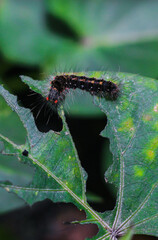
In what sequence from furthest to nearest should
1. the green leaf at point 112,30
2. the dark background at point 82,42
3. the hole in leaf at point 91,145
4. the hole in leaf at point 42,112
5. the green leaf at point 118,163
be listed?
the green leaf at point 112,30 < the dark background at point 82,42 < the hole in leaf at point 91,145 < the hole in leaf at point 42,112 < the green leaf at point 118,163

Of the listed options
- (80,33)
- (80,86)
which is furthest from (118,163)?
(80,33)

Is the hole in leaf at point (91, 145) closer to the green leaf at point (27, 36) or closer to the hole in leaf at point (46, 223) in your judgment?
the hole in leaf at point (46, 223)

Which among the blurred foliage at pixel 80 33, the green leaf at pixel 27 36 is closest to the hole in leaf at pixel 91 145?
the blurred foliage at pixel 80 33

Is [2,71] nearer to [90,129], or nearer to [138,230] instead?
[90,129]

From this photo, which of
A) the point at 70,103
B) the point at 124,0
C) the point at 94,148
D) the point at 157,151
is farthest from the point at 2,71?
the point at 157,151

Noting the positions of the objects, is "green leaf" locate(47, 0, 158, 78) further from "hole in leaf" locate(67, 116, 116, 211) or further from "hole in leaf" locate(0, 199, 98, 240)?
"hole in leaf" locate(0, 199, 98, 240)

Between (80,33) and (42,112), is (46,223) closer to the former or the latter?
(42,112)
